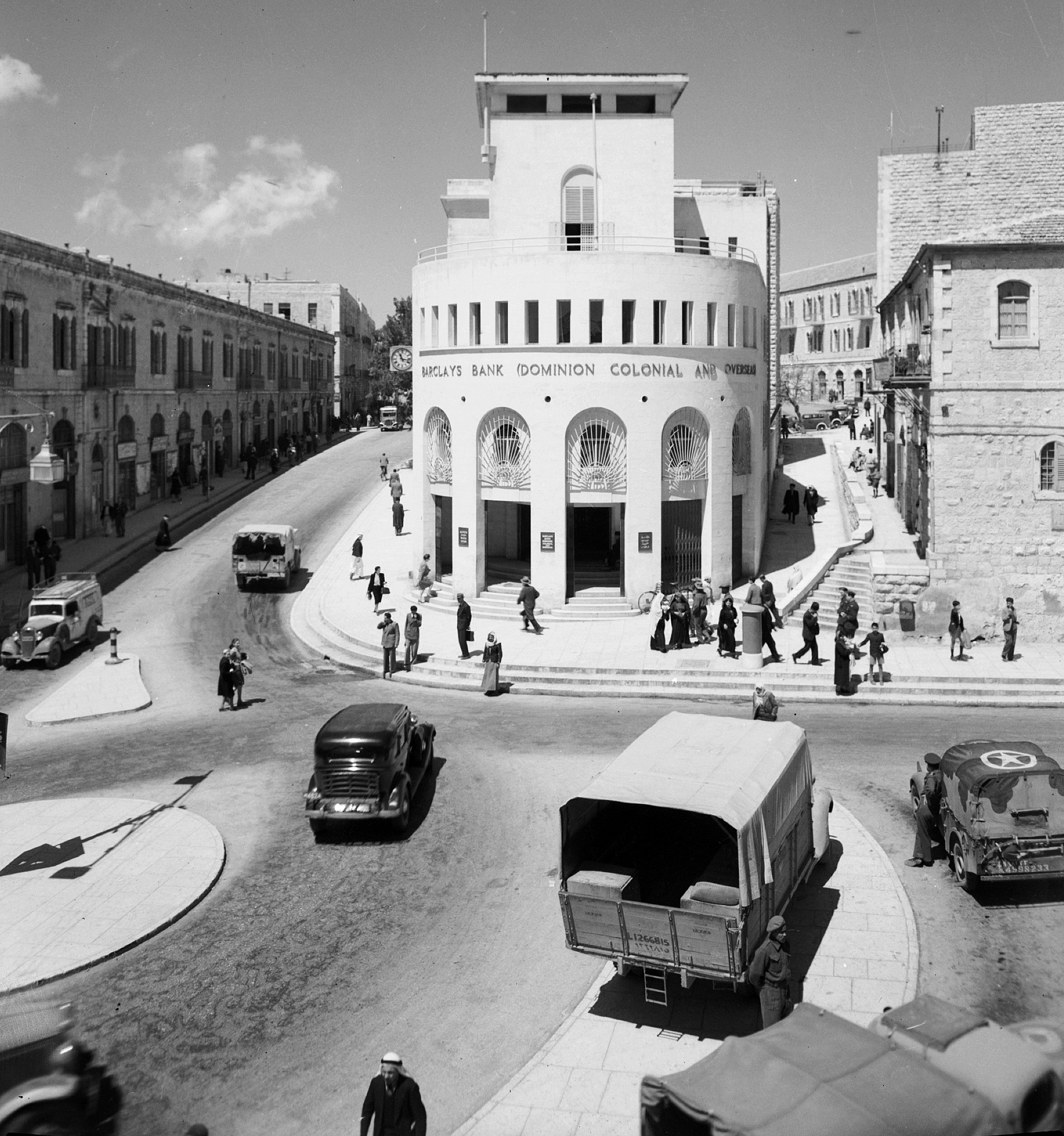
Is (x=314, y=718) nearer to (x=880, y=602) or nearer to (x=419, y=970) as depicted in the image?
(x=419, y=970)

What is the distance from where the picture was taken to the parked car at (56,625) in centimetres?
2811

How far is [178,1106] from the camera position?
1070 centimetres

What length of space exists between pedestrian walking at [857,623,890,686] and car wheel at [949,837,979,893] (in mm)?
10388

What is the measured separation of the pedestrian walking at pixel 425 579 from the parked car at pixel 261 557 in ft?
14.0

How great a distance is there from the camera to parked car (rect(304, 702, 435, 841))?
16922mm

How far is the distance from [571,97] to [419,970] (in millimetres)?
31543

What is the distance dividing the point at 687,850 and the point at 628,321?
878 inches

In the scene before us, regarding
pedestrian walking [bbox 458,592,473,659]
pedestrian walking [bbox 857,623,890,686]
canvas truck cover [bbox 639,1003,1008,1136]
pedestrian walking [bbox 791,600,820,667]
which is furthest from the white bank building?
canvas truck cover [bbox 639,1003,1008,1136]

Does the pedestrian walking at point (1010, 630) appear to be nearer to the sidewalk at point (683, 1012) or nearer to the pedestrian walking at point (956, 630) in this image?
the pedestrian walking at point (956, 630)

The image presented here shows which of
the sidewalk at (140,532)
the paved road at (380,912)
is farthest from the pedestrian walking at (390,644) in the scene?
the sidewalk at (140,532)

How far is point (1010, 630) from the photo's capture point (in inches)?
1087

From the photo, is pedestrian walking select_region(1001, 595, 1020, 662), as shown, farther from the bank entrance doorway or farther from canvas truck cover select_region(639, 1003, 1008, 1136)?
canvas truck cover select_region(639, 1003, 1008, 1136)

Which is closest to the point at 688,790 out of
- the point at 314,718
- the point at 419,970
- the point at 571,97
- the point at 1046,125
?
the point at 419,970

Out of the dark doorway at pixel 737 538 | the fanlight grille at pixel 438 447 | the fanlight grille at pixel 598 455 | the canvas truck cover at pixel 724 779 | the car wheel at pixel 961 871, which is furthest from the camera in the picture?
the dark doorway at pixel 737 538
